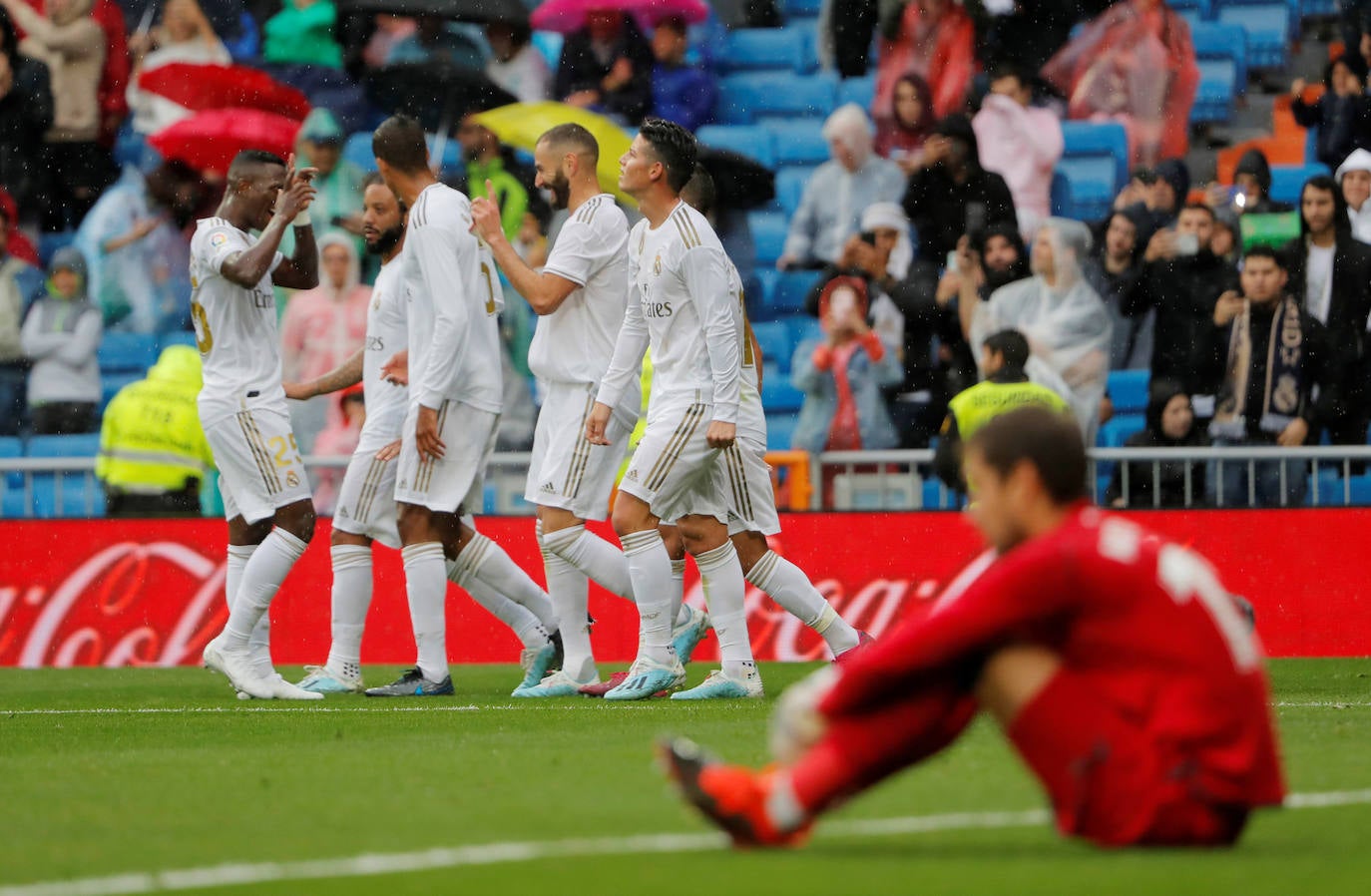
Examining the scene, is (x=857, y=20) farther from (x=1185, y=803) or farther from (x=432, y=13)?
(x=1185, y=803)

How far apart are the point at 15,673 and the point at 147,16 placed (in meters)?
9.16

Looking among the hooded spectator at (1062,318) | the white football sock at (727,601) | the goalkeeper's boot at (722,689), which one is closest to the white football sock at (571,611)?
the goalkeeper's boot at (722,689)

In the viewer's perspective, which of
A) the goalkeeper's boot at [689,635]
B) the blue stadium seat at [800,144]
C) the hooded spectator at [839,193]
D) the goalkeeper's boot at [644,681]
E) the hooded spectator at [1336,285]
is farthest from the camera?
the blue stadium seat at [800,144]

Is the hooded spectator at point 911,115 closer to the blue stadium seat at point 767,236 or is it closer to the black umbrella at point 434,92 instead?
the blue stadium seat at point 767,236

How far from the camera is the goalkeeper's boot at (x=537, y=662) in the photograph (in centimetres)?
1012

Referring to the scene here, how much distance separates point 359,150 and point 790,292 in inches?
167

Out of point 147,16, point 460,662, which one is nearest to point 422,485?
point 460,662

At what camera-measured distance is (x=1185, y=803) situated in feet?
14.4

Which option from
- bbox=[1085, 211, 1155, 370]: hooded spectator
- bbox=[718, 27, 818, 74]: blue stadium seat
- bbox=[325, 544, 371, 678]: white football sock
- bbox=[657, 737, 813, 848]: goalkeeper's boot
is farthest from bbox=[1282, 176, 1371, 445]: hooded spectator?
bbox=[657, 737, 813, 848]: goalkeeper's boot

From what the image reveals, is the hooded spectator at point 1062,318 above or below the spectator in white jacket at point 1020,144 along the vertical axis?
below

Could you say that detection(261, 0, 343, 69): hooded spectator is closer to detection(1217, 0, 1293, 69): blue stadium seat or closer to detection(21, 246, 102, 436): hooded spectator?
detection(21, 246, 102, 436): hooded spectator

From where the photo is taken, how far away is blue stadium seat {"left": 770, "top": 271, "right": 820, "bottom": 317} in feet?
56.3

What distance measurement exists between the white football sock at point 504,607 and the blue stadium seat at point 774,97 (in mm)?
9285

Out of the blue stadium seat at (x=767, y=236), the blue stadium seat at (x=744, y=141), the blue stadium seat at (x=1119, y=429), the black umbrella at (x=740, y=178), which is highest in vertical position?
the blue stadium seat at (x=744, y=141)
